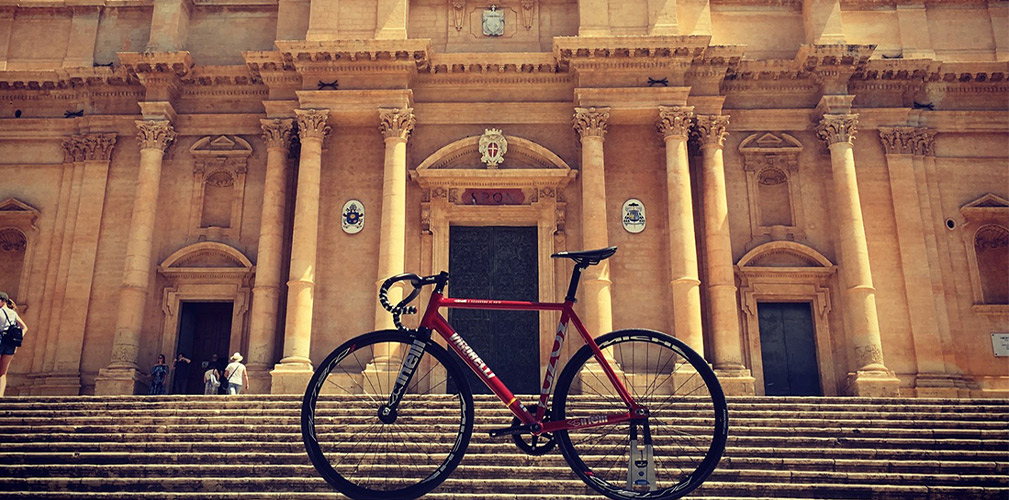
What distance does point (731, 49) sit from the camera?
22.5m

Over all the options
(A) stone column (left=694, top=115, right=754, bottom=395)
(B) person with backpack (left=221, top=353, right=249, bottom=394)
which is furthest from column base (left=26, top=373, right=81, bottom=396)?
(A) stone column (left=694, top=115, right=754, bottom=395)

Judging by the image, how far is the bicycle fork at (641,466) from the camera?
18.0ft

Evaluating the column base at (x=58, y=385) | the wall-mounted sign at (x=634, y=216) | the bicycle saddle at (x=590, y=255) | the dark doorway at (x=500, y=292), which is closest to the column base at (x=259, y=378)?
the column base at (x=58, y=385)

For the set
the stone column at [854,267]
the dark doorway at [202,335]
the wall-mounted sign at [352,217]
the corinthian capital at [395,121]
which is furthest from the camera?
the dark doorway at [202,335]

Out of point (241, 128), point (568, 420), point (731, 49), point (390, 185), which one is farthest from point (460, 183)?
point (568, 420)

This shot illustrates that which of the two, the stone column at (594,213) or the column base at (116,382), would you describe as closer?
the stone column at (594,213)

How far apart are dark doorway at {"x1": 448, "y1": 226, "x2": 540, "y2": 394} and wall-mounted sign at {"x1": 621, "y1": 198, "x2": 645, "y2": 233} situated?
267 cm

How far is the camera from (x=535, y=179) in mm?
22812

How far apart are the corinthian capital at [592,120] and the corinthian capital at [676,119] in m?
1.58

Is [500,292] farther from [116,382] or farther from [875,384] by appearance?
[116,382]

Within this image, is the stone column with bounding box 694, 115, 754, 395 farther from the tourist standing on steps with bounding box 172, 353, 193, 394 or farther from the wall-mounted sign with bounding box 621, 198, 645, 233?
the tourist standing on steps with bounding box 172, 353, 193, 394

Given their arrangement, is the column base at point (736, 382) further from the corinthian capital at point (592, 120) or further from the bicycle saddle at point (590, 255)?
the bicycle saddle at point (590, 255)

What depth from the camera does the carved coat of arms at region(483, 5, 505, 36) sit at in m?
24.0

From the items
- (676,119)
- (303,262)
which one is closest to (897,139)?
(676,119)
